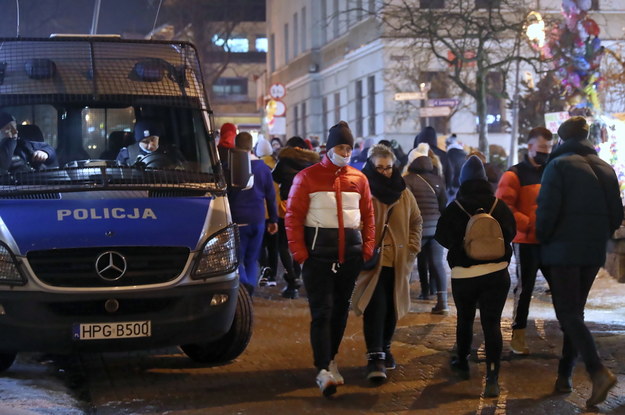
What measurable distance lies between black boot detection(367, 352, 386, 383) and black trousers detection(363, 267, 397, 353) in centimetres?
5

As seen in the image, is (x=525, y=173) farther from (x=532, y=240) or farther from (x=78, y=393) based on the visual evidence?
(x=78, y=393)

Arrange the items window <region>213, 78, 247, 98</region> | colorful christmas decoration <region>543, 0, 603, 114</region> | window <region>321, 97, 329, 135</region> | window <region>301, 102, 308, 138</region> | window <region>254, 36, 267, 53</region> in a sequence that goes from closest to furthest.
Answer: colorful christmas decoration <region>543, 0, 603, 114</region>
window <region>321, 97, 329, 135</region>
window <region>301, 102, 308, 138</region>
window <region>254, 36, 267, 53</region>
window <region>213, 78, 247, 98</region>

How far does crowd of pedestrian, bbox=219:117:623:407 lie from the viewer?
7820 mm

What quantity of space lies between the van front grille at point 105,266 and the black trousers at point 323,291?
0.96 metres

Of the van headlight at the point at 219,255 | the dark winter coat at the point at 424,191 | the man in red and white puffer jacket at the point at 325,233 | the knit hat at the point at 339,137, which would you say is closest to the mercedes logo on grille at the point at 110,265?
the van headlight at the point at 219,255

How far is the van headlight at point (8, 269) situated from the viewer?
7875 millimetres

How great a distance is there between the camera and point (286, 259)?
550 inches

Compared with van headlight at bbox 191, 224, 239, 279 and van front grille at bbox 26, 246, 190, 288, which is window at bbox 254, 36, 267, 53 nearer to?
van headlight at bbox 191, 224, 239, 279

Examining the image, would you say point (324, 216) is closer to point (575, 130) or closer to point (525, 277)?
point (575, 130)

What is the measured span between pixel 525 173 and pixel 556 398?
220cm

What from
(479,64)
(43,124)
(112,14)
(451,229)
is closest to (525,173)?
(451,229)

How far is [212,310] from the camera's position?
8.37 m

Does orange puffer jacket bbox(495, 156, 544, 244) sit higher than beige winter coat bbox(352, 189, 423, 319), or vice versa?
orange puffer jacket bbox(495, 156, 544, 244)

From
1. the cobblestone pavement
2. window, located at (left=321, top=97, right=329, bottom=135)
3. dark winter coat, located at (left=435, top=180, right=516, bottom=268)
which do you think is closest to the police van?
the cobblestone pavement
